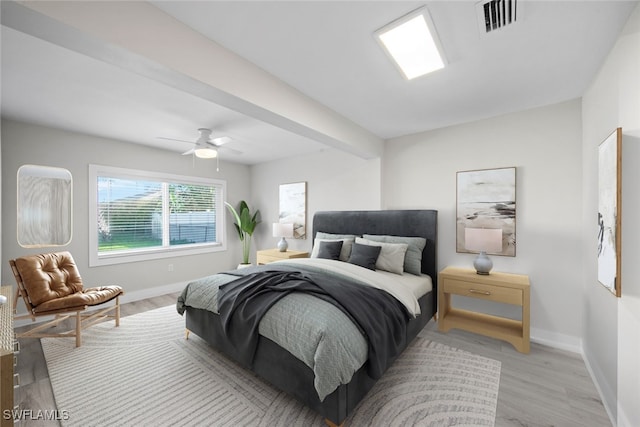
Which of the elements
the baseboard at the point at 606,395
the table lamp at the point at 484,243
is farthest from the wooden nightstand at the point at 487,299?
the baseboard at the point at 606,395

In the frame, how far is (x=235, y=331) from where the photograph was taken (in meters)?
2.17

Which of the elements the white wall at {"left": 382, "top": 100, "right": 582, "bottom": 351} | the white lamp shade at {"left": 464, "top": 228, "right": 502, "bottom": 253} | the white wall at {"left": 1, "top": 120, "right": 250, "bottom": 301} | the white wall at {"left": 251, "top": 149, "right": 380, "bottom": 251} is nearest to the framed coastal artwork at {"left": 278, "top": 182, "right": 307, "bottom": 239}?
the white wall at {"left": 251, "top": 149, "right": 380, "bottom": 251}

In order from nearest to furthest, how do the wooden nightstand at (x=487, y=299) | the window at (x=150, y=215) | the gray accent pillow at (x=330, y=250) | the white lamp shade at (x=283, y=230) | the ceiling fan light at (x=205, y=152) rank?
the wooden nightstand at (x=487, y=299), the ceiling fan light at (x=205, y=152), the gray accent pillow at (x=330, y=250), the window at (x=150, y=215), the white lamp shade at (x=283, y=230)

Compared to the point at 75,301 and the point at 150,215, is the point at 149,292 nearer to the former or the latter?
the point at 150,215

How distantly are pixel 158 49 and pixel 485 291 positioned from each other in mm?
3400

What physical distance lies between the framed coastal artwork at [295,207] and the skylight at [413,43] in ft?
10.0

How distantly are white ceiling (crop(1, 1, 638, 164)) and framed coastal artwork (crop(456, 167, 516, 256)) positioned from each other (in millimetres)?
714

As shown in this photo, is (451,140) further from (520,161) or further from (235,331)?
(235,331)

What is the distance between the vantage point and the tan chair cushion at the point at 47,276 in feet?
8.55

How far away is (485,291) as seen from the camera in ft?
8.80

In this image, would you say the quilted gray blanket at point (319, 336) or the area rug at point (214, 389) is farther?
the area rug at point (214, 389)

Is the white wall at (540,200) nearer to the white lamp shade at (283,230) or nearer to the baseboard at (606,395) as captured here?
the baseboard at (606,395)

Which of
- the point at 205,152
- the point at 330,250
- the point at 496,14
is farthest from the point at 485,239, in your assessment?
the point at 205,152

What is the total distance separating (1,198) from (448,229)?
5.41 meters
